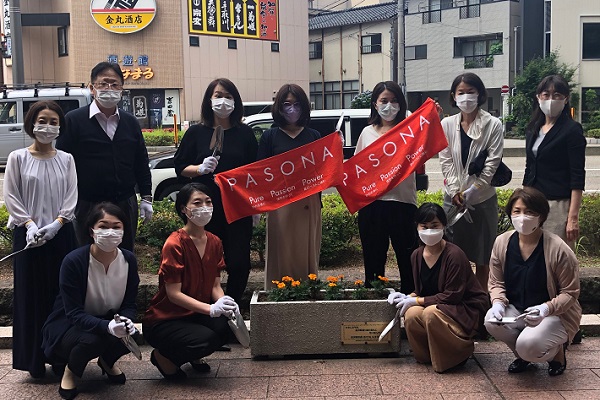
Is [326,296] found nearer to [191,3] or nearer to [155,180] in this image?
[155,180]

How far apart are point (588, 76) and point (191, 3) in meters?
19.6

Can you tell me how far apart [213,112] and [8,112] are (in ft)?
50.8

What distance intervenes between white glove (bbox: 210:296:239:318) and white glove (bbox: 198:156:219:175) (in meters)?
1.04

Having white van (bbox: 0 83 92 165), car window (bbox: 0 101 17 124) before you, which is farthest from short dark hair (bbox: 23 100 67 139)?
car window (bbox: 0 101 17 124)

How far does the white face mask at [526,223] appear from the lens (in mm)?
4461

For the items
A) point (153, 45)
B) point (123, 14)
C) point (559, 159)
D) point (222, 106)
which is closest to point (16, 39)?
point (123, 14)

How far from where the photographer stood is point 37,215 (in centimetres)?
453

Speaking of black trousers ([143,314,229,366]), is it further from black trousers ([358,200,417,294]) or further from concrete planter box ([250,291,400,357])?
black trousers ([358,200,417,294])

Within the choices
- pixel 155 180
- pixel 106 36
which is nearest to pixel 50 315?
pixel 155 180

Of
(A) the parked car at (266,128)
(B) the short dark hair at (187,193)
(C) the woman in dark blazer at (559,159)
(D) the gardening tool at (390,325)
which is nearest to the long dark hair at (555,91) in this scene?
(C) the woman in dark blazer at (559,159)

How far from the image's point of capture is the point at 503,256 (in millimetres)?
4664

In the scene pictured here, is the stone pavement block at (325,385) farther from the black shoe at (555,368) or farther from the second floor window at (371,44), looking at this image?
the second floor window at (371,44)

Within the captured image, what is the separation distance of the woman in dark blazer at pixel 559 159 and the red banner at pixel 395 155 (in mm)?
735

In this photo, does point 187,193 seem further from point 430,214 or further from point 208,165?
point 430,214
